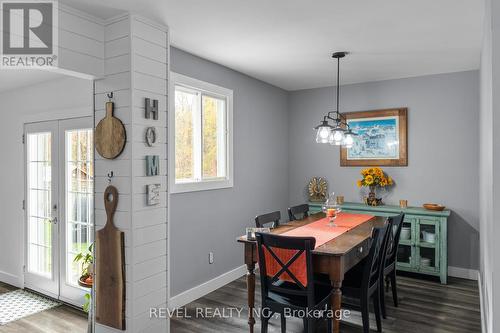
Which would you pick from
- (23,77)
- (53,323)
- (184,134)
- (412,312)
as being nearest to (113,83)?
(184,134)

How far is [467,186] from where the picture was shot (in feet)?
14.8

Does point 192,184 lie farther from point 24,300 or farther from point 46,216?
point 24,300

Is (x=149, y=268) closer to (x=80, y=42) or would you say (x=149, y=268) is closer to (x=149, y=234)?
(x=149, y=234)

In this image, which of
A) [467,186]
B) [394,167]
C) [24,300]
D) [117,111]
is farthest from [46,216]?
[467,186]

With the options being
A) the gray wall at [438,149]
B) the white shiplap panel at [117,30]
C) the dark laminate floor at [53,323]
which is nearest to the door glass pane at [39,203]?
the dark laminate floor at [53,323]

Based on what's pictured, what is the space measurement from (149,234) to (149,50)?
1.52m

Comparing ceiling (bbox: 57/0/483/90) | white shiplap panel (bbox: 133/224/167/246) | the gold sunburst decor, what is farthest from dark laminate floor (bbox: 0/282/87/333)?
the gold sunburst decor

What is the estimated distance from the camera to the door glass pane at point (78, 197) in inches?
142

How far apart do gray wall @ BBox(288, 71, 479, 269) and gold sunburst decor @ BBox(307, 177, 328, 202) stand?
134 mm

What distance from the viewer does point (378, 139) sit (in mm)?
5043

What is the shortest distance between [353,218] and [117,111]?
266 centimetres

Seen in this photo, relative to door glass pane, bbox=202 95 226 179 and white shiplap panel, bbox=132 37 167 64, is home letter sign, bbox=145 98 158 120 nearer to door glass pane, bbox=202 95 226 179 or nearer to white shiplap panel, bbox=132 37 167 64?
white shiplap panel, bbox=132 37 167 64

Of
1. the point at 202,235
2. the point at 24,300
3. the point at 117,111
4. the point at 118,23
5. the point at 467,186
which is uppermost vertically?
the point at 118,23

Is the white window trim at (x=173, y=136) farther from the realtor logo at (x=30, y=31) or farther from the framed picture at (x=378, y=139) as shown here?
the framed picture at (x=378, y=139)
